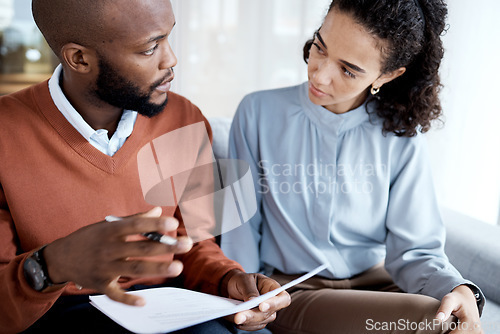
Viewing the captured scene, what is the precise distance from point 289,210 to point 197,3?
1360 mm

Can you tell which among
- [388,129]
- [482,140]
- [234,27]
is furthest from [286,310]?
[234,27]

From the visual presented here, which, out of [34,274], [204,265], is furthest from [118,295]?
[204,265]

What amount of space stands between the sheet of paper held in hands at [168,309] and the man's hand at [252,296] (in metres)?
0.04

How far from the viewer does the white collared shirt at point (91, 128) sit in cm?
107

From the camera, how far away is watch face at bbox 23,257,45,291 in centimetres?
83

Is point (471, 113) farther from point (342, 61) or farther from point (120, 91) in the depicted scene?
point (120, 91)

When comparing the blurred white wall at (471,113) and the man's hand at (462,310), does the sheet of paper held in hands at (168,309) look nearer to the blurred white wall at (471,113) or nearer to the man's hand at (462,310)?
the man's hand at (462,310)

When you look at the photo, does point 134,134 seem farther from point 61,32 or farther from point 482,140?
point 482,140

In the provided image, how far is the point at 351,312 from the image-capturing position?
1148 mm

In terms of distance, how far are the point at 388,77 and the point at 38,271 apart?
909mm

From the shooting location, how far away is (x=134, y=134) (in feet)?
3.76

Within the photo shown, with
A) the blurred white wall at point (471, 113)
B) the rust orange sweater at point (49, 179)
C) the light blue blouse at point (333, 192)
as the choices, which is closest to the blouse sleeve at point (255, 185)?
the light blue blouse at point (333, 192)

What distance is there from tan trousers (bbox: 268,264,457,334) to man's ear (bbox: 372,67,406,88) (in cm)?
51

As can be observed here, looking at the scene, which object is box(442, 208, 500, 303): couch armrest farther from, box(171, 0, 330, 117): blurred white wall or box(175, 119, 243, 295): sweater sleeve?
box(171, 0, 330, 117): blurred white wall
